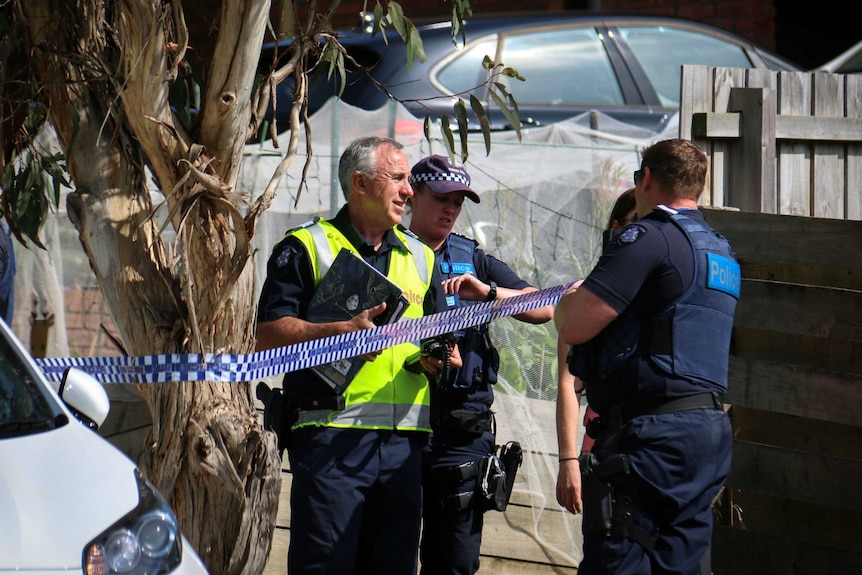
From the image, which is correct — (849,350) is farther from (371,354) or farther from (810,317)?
(371,354)

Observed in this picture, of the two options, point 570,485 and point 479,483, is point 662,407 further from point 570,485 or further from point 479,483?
point 479,483

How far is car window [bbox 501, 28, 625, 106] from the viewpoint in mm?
6773

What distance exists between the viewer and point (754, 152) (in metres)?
5.38

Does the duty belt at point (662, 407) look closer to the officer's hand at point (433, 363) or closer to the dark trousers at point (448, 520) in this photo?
the officer's hand at point (433, 363)

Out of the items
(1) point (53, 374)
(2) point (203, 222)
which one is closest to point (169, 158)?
(2) point (203, 222)

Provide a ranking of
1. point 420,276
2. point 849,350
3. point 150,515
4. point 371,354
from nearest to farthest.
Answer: point 150,515 < point 371,354 < point 420,276 < point 849,350

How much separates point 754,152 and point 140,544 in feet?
12.0

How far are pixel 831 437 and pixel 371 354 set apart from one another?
2.22 meters

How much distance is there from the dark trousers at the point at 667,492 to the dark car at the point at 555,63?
9.25ft

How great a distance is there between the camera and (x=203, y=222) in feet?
12.1

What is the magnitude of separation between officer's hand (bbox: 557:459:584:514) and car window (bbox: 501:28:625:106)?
289cm

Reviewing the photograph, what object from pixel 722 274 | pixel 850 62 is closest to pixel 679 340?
pixel 722 274

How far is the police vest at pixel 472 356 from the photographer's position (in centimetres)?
453

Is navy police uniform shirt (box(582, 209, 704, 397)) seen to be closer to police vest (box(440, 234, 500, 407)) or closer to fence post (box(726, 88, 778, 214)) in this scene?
police vest (box(440, 234, 500, 407))
